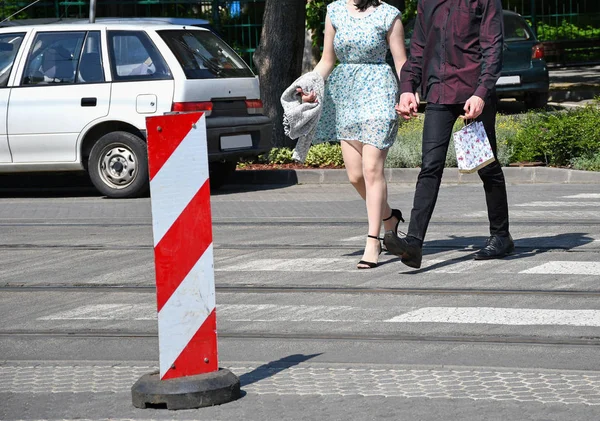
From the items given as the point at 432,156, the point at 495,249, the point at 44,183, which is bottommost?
the point at 44,183

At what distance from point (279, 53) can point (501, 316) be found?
944 centimetres

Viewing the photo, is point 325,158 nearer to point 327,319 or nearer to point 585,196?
point 585,196

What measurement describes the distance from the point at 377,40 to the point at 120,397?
3.39 m

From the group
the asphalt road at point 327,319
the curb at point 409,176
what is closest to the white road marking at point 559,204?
the asphalt road at point 327,319

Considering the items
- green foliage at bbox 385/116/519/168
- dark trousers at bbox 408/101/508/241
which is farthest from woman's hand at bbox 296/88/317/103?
green foliage at bbox 385/116/519/168

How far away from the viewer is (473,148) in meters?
7.64

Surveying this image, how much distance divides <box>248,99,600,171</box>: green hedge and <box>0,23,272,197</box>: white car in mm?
1635

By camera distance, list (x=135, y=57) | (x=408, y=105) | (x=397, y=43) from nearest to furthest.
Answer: (x=408, y=105)
(x=397, y=43)
(x=135, y=57)

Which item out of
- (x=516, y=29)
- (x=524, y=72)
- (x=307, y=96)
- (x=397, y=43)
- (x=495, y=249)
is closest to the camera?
(x=397, y=43)

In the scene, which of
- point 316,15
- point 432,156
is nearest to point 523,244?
point 432,156

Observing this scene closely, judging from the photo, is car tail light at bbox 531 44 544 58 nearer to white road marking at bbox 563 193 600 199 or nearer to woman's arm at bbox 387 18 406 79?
white road marking at bbox 563 193 600 199

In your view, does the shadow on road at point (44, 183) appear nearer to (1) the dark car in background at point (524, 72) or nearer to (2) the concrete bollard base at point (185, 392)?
(1) the dark car in background at point (524, 72)

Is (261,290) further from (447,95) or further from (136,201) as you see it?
(136,201)

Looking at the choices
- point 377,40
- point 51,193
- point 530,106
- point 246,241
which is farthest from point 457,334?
point 530,106
